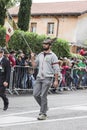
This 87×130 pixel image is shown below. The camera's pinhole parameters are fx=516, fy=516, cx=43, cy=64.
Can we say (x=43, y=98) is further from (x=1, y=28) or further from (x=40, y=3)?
(x=40, y=3)

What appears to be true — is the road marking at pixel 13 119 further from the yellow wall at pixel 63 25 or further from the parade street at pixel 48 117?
the yellow wall at pixel 63 25

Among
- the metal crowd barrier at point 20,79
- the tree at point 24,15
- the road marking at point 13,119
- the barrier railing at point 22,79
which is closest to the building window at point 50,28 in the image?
the tree at point 24,15

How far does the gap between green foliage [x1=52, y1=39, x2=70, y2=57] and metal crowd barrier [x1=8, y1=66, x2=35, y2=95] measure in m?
6.80

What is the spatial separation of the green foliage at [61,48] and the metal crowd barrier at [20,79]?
6796 mm

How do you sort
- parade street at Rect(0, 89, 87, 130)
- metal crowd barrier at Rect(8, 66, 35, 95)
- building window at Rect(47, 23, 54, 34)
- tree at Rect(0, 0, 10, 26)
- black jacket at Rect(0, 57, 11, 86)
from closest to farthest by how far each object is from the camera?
parade street at Rect(0, 89, 87, 130) → black jacket at Rect(0, 57, 11, 86) → metal crowd barrier at Rect(8, 66, 35, 95) → tree at Rect(0, 0, 10, 26) → building window at Rect(47, 23, 54, 34)

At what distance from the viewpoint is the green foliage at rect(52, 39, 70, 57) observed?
2775cm

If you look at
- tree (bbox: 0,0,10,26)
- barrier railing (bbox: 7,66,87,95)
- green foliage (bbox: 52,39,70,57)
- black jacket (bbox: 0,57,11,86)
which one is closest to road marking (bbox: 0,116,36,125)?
black jacket (bbox: 0,57,11,86)

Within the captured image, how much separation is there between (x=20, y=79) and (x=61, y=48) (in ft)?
26.1

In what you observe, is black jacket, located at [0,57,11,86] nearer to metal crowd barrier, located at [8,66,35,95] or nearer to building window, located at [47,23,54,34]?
metal crowd barrier, located at [8,66,35,95]

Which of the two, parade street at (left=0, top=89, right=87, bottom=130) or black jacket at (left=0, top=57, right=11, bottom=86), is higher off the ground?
black jacket at (left=0, top=57, right=11, bottom=86)

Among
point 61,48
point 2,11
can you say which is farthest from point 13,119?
point 61,48

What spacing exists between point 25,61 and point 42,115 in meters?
8.84

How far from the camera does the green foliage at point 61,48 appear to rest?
27.8 m

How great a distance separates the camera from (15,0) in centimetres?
4331
